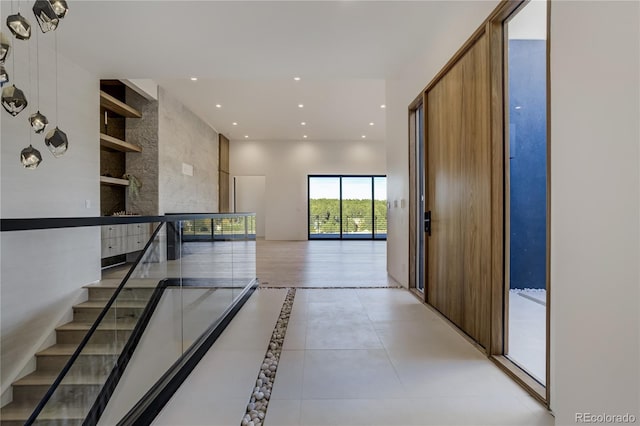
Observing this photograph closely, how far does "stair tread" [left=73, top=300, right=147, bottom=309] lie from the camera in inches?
84.4

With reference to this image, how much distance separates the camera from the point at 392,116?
5086 millimetres

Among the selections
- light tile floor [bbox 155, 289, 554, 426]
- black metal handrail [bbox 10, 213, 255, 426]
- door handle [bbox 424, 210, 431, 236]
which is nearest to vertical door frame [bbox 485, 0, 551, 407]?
light tile floor [bbox 155, 289, 554, 426]

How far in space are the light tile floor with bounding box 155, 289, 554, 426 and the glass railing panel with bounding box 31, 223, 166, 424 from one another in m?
0.61

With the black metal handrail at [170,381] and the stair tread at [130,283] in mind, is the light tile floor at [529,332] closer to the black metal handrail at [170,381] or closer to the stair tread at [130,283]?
the black metal handrail at [170,381]

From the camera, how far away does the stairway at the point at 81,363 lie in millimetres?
1982

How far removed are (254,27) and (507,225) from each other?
10.1 feet

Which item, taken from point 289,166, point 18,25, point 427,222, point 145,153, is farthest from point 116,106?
point 289,166

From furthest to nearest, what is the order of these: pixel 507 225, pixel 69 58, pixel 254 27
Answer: pixel 69 58, pixel 254 27, pixel 507 225

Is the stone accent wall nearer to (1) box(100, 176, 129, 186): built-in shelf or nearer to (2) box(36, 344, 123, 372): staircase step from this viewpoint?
(1) box(100, 176, 129, 186): built-in shelf

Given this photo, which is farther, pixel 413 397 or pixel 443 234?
pixel 443 234

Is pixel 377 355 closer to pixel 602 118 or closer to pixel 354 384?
pixel 354 384

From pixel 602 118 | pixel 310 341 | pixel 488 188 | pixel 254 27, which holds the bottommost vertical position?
pixel 310 341

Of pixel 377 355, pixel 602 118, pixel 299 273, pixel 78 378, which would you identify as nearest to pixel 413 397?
pixel 377 355
